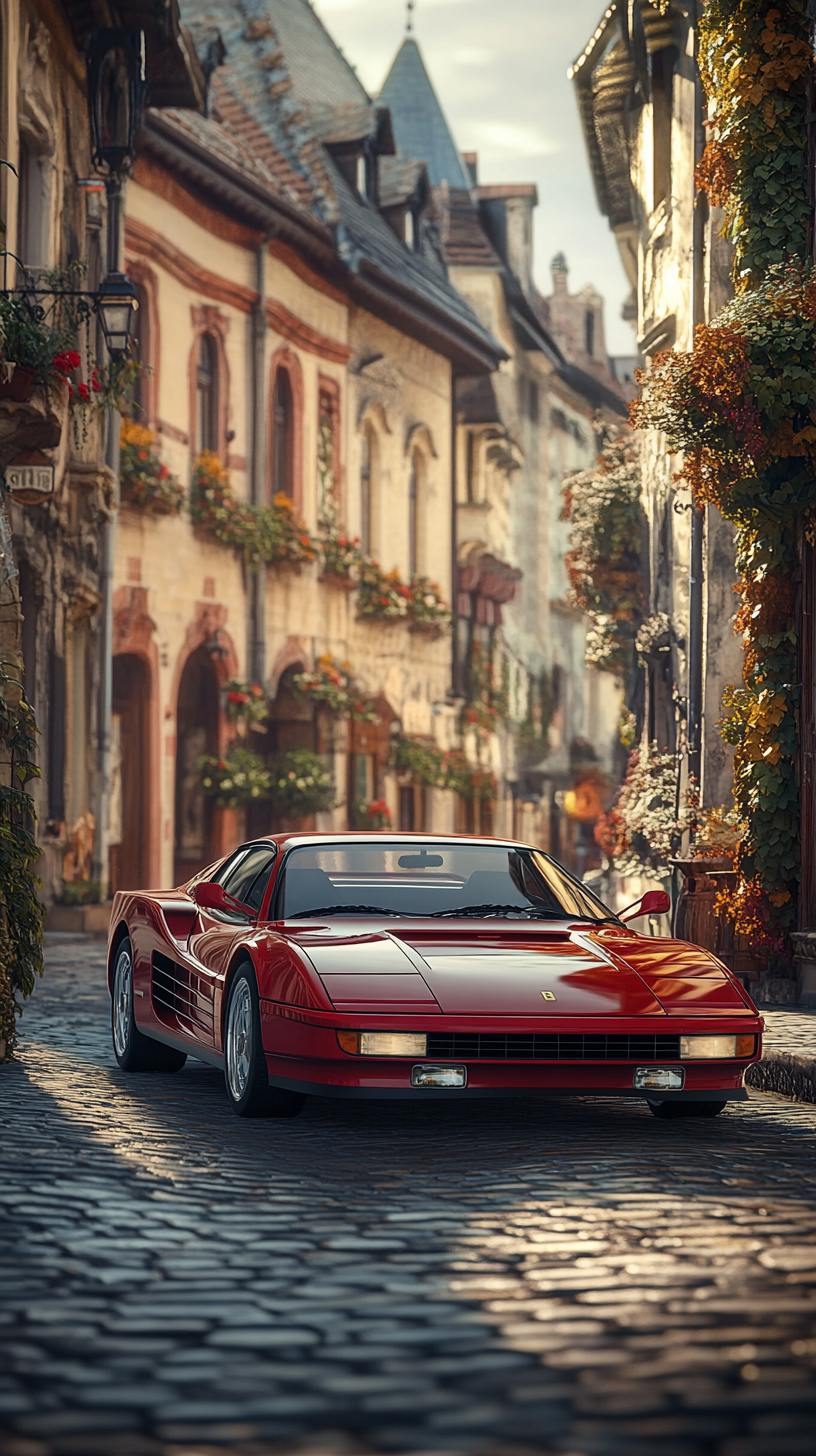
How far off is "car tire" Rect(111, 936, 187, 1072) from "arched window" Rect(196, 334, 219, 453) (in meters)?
17.2

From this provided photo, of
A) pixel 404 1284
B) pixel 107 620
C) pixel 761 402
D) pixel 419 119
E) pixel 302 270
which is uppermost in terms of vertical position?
pixel 419 119

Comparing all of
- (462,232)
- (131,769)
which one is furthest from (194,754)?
(462,232)

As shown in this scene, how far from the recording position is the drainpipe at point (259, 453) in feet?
92.1

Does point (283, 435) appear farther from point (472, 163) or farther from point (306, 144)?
point (472, 163)

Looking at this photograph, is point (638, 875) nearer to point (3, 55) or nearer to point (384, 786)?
point (3, 55)

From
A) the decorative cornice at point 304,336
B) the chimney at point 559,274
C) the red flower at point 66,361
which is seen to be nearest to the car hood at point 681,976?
the red flower at point 66,361

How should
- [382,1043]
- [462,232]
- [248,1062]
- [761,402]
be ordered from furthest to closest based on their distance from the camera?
[462,232] < [761,402] < [248,1062] < [382,1043]

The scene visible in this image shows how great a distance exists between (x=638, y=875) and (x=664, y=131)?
26.3 ft

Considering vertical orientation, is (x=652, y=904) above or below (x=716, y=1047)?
above

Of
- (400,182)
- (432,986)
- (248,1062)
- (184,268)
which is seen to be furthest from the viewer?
(400,182)

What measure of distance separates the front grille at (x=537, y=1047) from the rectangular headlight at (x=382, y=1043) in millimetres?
56

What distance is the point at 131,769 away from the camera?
989 inches

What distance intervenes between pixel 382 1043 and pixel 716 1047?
134 cm

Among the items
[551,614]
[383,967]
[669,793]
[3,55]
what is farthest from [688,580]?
[551,614]
